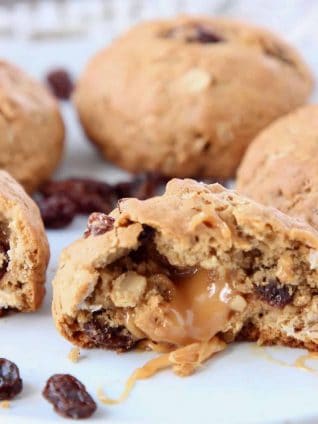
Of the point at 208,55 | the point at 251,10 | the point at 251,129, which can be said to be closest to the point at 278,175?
the point at 251,129

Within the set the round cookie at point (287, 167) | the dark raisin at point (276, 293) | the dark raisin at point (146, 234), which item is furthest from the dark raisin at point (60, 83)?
the dark raisin at point (276, 293)

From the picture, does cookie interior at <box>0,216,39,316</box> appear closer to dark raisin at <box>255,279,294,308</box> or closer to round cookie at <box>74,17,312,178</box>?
dark raisin at <box>255,279,294,308</box>

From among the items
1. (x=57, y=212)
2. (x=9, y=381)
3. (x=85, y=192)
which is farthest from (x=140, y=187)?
(x=9, y=381)

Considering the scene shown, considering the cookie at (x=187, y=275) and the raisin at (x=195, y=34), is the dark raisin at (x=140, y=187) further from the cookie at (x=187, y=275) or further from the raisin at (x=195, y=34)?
the cookie at (x=187, y=275)

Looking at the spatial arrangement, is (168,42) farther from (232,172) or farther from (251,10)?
(251,10)

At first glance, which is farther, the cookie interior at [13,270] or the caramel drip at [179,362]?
the cookie interior at [13,270]

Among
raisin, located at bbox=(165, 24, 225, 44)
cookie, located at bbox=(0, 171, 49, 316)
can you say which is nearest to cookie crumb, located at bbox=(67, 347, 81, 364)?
cookie, located at bbox=(0, 171, 49, 316)

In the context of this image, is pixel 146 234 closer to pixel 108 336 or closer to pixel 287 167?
pixel 108 336

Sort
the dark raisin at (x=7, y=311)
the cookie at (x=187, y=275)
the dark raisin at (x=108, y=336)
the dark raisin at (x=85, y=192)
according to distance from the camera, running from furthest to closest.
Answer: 1. the dark raisin at (x=85, y=192)
2. the dark raisin at (x=7, y=311)
3. the dark raisin at (x=108, y=336)
4. the cookie at (x=187, y=275)
